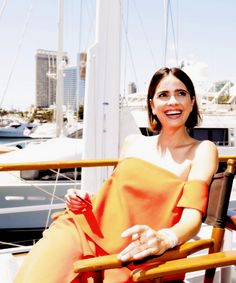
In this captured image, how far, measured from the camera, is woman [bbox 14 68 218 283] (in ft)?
4.80

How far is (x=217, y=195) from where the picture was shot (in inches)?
62.2

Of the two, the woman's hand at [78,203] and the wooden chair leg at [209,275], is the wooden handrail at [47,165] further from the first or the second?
the wooden chair leg at [209,275]

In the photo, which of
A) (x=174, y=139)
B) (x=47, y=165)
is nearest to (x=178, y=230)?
(x=174, y=139)

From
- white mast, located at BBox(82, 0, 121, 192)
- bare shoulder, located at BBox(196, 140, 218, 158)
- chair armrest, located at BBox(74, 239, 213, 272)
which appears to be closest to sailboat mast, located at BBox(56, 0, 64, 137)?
white mast, located at BBox(82, 0, 121, 192)

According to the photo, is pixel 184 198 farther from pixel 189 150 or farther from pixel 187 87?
pixel 187 87

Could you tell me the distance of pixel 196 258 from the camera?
48.6 inches

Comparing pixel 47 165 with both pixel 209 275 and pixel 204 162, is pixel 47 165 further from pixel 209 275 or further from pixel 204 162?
pixel 209 275

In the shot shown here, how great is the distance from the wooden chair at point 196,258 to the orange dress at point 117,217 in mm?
97

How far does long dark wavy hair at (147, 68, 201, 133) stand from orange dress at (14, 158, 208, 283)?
318 mm

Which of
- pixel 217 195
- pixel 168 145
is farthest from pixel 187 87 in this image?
pixel 217 195

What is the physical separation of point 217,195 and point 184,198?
0.17 m

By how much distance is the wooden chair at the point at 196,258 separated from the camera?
3.65ft

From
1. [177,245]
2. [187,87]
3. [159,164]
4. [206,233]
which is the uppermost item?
[187,87]

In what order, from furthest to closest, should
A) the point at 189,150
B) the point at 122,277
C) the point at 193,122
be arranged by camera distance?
the point at 193,122 < the point at 189,150 < the point at 122,277
